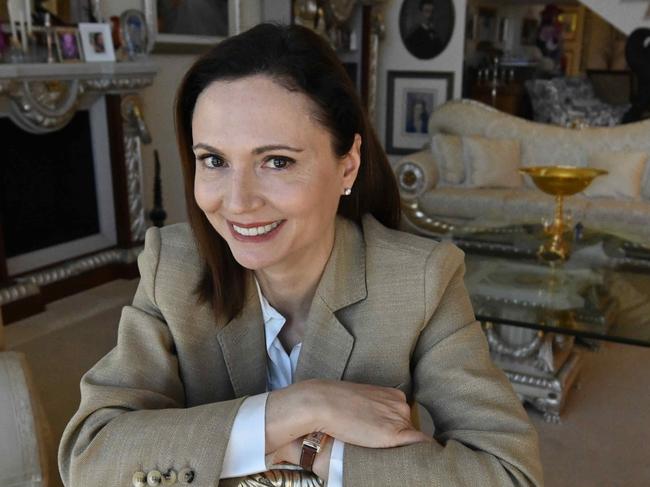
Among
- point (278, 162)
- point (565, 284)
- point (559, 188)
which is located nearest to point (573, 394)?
point (565, 284)

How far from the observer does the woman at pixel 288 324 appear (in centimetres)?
89

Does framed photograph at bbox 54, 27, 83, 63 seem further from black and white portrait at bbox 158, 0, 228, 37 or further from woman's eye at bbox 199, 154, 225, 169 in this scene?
woman's eye at bbox 199, 154, 225, 169

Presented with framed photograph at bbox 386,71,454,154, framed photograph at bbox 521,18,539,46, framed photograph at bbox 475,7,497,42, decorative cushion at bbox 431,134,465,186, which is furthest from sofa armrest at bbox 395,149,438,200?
framed photograph at bbox 521,18,539,46

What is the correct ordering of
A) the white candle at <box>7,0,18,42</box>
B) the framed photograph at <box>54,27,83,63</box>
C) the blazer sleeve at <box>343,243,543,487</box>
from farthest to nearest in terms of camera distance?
the framed photograph at <box>54,27,83,63</box>
the white candle at <box>7,0,18,42</box>
the blazer sleeve at <box>343,243,543,487</box>

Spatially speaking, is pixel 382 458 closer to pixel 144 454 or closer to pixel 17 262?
pixel 144 454

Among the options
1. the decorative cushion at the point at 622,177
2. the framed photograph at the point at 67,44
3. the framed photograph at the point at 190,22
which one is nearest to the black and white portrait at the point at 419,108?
the framed photograph at the point at 190,22

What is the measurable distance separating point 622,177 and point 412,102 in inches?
99.1

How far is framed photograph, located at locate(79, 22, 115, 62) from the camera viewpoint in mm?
3502

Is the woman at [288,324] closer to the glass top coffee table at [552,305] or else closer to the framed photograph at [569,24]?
Result: the glass top coffee table at [552,305]

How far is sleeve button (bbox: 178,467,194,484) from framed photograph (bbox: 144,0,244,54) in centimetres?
355

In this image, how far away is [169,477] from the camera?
875 mm

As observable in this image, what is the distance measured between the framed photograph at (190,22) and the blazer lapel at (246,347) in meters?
3.28

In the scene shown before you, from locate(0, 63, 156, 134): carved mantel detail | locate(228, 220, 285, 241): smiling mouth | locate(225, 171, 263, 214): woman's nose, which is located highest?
locate(0, 63, 156, 134): carved mantel detail

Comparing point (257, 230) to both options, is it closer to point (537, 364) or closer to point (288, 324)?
point (288, 324)
